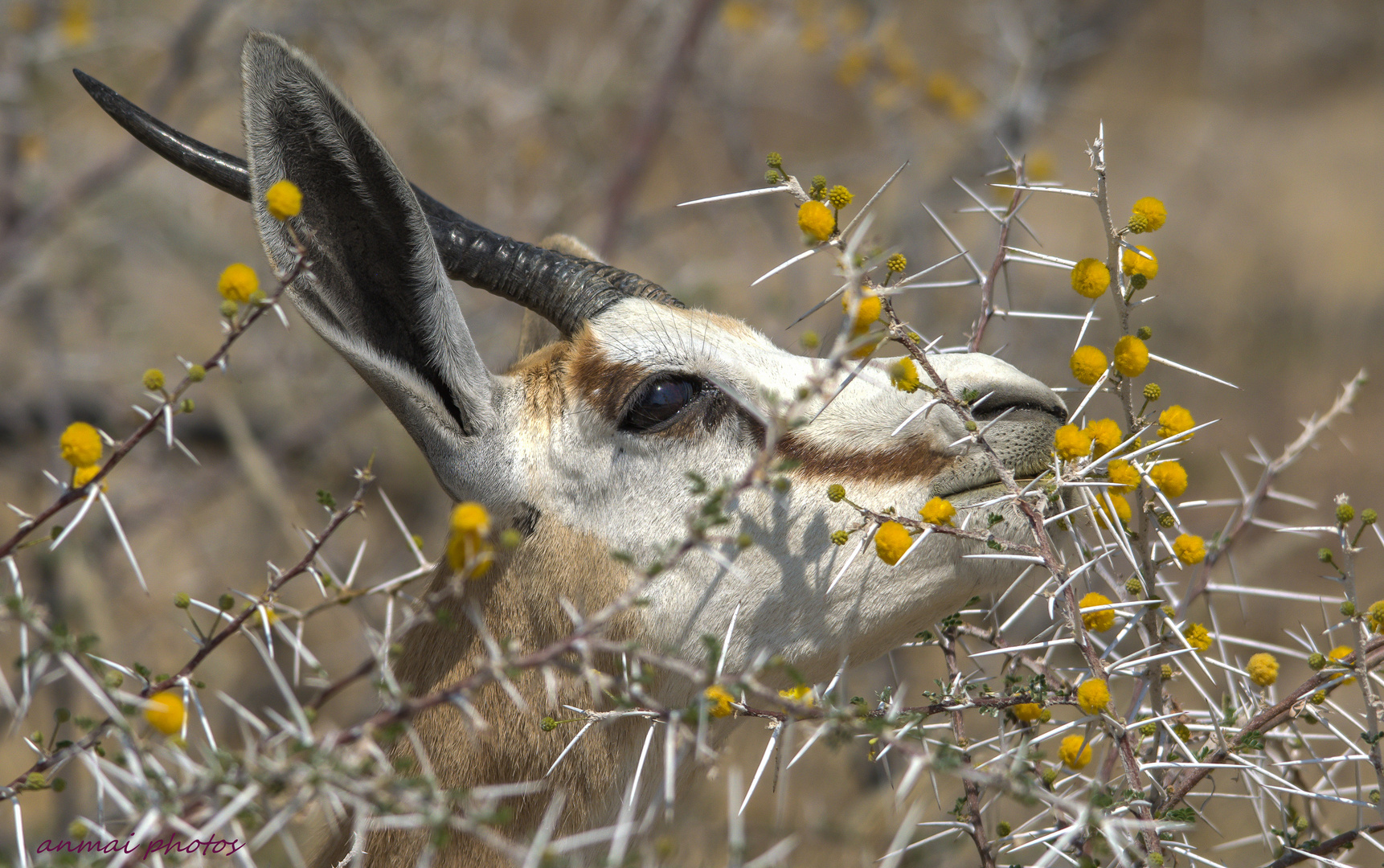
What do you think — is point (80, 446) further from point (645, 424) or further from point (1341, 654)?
point (1341, 654)

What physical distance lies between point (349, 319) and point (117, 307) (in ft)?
20.7

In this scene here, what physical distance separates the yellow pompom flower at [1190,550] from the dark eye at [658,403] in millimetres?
1274

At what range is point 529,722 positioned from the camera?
9.54 ft

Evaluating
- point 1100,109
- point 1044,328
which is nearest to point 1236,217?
point 1100,109

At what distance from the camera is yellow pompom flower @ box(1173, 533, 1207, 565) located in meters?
2.33

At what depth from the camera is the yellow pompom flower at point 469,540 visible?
5.69 feet

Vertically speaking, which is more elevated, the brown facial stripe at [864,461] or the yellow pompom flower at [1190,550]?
the brown facial stripe at [864,461]

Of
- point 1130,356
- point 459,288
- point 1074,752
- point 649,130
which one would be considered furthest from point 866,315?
point 459,288

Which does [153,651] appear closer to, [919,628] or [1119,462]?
[919,628]

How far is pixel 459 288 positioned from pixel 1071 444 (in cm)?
609

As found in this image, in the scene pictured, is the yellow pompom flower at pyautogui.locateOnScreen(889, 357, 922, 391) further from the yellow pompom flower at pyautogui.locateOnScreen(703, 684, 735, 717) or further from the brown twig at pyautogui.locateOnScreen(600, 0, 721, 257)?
the brown twig at pyautogui.locateOnScreen(600, 0, 721, 257)

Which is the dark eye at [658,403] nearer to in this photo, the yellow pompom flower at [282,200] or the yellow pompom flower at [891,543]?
the yellow pompom flower at [891,543]

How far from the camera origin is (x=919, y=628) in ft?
9.47

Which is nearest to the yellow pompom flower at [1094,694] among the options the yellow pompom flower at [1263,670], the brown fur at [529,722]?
the yellow pompom flower at [1263,670]
